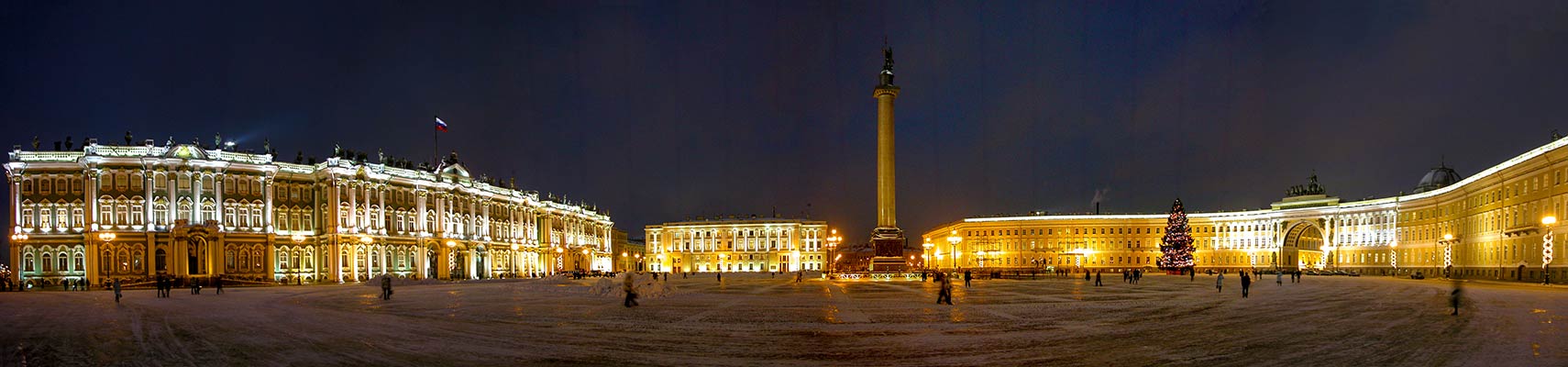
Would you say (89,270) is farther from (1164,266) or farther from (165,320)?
(1164,266)

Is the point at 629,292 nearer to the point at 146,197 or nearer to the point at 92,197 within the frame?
the point at 146,197

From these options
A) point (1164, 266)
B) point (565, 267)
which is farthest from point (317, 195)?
point (1164, 266)

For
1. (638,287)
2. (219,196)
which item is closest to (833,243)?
(219,196)

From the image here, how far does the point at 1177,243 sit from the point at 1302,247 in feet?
171

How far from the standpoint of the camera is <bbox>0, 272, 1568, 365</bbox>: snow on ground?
52.4 ft

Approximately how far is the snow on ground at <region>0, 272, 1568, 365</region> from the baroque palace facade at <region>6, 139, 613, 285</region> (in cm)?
3525

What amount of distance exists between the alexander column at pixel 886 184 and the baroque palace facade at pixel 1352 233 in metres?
12.4

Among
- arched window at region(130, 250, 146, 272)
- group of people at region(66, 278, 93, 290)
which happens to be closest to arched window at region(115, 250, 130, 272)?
arched window at region(130, 250, 146, 272)

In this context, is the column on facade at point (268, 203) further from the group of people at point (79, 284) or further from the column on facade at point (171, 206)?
the group of people at point (79, 284)

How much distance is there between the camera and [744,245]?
152 metres

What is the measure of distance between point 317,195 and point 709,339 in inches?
2550

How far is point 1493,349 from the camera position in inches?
664

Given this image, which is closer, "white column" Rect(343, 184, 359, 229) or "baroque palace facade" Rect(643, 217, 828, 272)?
"white column" Rect(343, 184, 359, 229)

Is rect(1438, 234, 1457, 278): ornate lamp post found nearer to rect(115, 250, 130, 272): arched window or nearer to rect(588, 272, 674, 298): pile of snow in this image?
rect(588, 272, 674, 298): pile of snow
